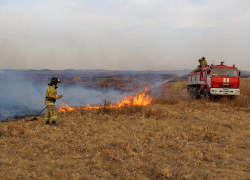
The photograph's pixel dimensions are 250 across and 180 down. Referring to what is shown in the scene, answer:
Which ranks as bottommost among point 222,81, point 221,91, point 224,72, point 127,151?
point 127,151

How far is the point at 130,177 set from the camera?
3.52 metres

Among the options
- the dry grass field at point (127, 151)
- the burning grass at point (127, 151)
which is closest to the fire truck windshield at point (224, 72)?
the dry grass field at point (127, 151)

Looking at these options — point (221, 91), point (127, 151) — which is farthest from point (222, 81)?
point (127, 151)

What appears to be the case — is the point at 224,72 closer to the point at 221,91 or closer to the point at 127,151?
the point at 221,91

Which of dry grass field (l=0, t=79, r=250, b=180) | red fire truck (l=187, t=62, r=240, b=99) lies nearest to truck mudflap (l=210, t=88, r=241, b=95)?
red fire truck (l=187, t=62, r=240, b=99)

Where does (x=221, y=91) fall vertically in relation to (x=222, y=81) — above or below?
below

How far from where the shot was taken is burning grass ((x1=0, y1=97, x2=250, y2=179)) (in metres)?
3.68

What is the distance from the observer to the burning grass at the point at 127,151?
3.68 m

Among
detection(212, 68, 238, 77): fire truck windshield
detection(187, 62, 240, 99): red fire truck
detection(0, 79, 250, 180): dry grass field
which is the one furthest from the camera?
detection(212, 68, 238, 77): fire truck windshield

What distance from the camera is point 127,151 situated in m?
4.76

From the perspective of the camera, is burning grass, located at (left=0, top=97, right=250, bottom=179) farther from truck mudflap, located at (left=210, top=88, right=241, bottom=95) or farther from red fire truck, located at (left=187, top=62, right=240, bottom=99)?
red fire truck, located at (left=187, top=62, right=240, bottom=99)

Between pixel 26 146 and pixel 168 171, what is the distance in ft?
13.1

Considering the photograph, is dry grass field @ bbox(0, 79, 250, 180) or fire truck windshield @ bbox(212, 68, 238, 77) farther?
fire truck windshield @ bbox(212, 68, 238, 77)

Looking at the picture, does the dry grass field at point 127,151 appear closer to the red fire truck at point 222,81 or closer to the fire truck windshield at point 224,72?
the red fire truck at point 222,81
